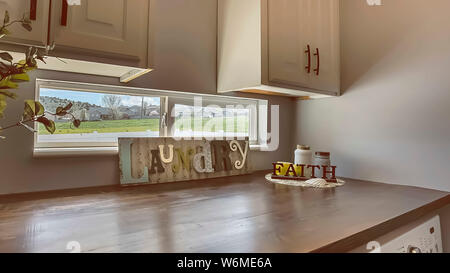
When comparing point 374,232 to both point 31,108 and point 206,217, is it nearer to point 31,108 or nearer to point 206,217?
point 206,217

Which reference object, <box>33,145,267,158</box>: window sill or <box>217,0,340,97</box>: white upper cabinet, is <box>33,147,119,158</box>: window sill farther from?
<box>217,0,340,97</box>: white upper cabinet

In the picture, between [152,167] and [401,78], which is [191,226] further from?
[401,78]

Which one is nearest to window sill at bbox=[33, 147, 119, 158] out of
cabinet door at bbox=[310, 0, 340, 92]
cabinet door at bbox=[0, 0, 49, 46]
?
cabinet door at bbox=[0, 0, 49, 46]

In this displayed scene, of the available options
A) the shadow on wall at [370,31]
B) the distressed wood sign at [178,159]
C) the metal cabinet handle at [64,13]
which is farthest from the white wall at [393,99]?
the metal cabinet handle at [64,13]

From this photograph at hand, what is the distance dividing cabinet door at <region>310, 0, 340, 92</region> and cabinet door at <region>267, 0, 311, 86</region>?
0.08 metres

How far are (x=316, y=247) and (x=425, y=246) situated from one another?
67cm

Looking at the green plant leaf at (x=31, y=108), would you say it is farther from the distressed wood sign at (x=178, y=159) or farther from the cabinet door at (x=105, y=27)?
the distressed wood sign at (x=178, y=159)

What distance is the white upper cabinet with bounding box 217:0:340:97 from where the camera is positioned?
53.7 inches

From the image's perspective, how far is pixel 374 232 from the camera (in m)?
0.81

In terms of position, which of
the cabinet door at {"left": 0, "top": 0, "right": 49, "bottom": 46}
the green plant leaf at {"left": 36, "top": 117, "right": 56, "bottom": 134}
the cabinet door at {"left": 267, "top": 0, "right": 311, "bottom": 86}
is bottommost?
the green plant leaf at {"left": 36, "top": 117, "right": 56, "bottom": 134}

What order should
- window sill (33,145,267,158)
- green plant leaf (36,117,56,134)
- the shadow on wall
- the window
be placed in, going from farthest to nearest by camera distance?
the shadow on wall < the window < window sill (33,145,267,158) < green plant leaf (36,117,56,134)

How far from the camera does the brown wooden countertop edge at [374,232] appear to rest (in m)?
0.68

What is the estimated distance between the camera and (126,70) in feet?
3.80

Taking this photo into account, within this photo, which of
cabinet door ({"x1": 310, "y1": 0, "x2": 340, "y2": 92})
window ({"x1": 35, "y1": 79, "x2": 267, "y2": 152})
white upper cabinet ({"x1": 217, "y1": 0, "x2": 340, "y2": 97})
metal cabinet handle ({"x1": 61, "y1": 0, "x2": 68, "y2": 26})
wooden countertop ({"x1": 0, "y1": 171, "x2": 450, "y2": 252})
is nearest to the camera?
wooden countertop ({"x1": 0, "y1": 171, "x2": 450, "y2": 252})
